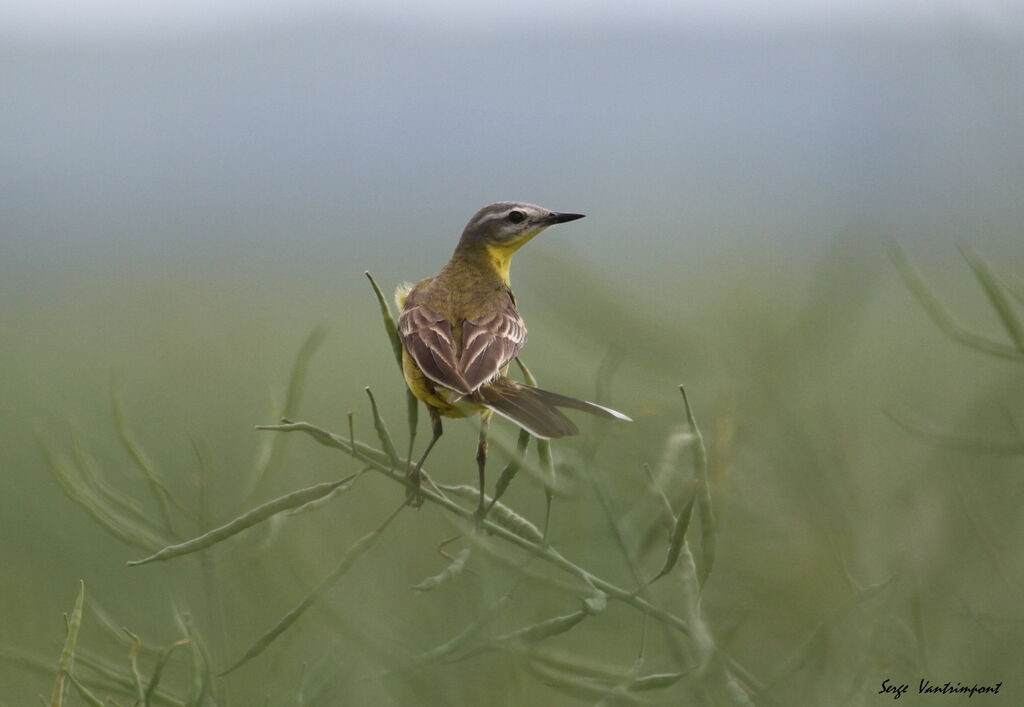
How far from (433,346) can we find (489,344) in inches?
7.7

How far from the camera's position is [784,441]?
1582 millimetres

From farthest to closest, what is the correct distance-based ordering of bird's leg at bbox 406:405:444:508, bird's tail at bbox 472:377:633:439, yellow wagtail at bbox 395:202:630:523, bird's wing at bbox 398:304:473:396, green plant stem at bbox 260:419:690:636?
bird's wing at bbox 398:304:473:396 → yellow wagtail at bbox 395:202:630:523 → bird's tail at bbox 472:377:633:439 → bird's leg at bbox 406:405:444:508 → green plant stem at bbox 260:419:690:636

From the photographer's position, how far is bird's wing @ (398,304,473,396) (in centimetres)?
239

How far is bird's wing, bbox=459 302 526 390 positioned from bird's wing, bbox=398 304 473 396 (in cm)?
3

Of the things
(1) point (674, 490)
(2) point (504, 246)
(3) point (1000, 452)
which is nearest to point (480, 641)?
(1) point (674, 490)

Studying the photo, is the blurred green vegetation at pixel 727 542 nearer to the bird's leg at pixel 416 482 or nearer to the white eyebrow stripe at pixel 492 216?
the bird's leg at pixel 416 482

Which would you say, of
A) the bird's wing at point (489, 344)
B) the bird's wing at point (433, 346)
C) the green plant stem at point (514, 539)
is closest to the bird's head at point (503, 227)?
the bird's wing at point (489, 344)

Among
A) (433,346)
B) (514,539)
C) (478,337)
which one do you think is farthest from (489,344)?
(514,539)

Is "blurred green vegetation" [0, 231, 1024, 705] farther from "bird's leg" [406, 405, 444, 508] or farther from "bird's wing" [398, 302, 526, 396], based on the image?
"bird's wing" [398, 302, 526, 396]

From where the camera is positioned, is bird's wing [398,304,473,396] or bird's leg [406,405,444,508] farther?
bird's wing [398,304,473,396]

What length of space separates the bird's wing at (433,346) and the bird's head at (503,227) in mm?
868

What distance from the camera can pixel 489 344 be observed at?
268 centimetres

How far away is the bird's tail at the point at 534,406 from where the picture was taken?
6.01 feet

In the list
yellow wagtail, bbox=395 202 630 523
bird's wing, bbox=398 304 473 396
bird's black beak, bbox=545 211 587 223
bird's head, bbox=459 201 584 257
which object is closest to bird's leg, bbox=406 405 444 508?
yellow wagtail, bbox=395 202 630 523
